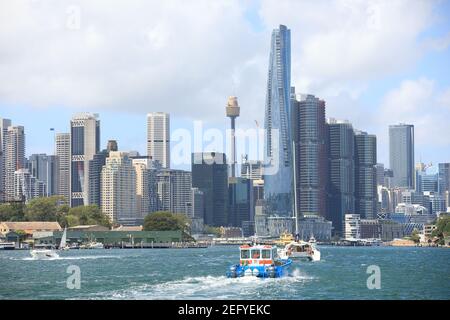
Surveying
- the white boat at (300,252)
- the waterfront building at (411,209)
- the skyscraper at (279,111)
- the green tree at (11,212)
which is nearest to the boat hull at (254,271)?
the white boat at (300,252)

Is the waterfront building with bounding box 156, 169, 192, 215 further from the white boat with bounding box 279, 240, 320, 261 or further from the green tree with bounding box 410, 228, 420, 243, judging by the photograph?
the white boat with bounding box 279, 240, 320, 261

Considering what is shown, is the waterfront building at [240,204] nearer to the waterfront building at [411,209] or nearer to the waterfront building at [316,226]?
the waterfront building at [316,226]

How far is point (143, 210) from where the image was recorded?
138 metres

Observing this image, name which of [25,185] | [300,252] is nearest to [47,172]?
[25,185]

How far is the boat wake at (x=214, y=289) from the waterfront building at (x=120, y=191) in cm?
8961

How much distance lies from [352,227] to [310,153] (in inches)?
558

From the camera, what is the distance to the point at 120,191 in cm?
13725

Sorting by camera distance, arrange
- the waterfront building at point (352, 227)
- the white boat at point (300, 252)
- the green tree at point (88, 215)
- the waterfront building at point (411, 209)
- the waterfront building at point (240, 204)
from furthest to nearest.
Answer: the waterfront building at point (240, 204)
the waterfront building at point (352, 227)
the waterfront building at point (411, 209)
the green tree at point (88, 215)
the white boat at point (300, 252)

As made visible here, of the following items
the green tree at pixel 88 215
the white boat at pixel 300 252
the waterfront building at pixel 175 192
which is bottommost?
the white boat at pixel 300 252

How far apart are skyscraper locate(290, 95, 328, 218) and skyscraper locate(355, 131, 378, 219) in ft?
21.0

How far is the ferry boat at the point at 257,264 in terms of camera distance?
30422 mm
